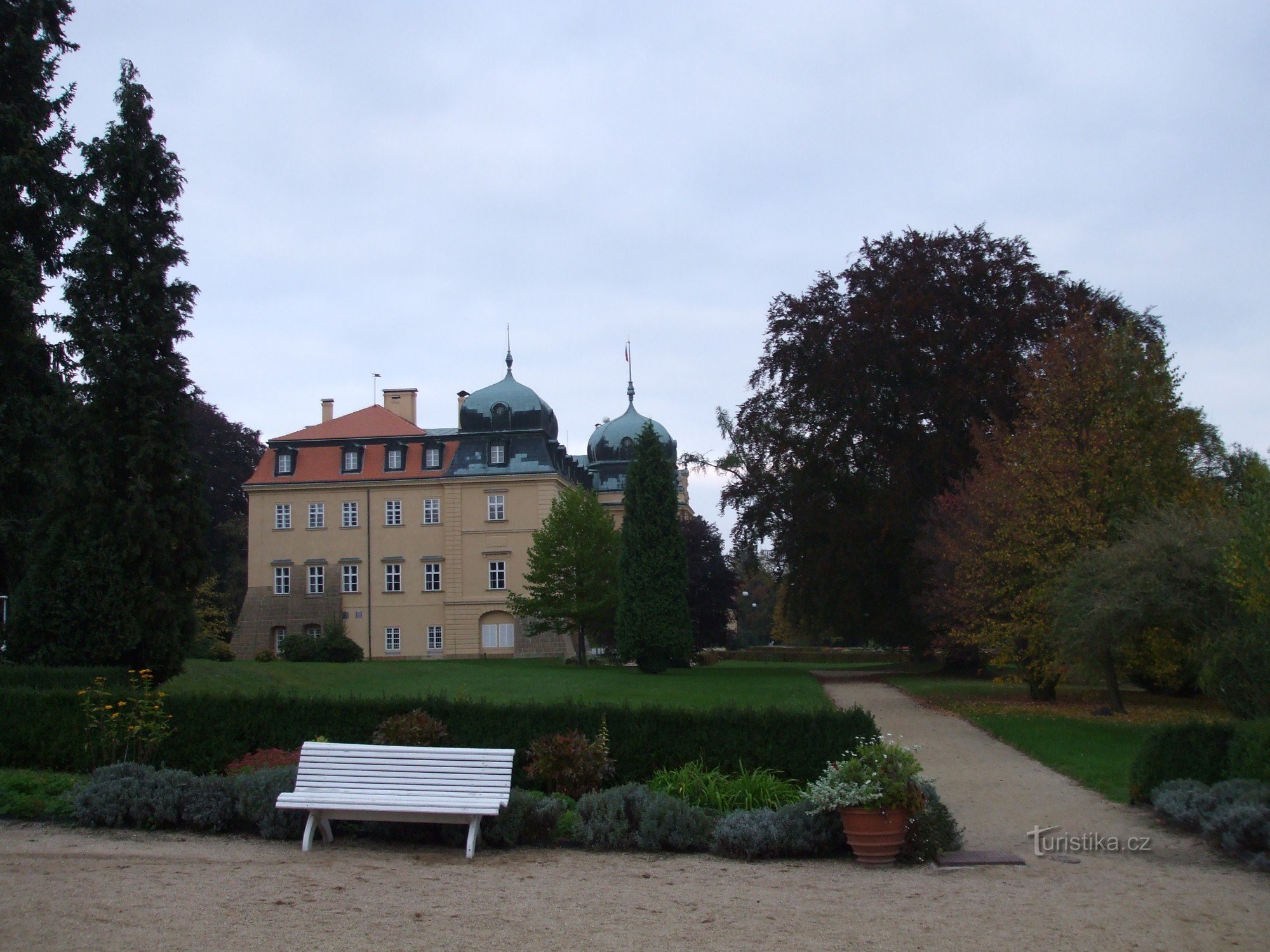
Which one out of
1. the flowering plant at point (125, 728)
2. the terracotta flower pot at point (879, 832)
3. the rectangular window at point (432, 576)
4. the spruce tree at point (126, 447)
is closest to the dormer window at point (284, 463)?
the rectangular window at point (432, 576)

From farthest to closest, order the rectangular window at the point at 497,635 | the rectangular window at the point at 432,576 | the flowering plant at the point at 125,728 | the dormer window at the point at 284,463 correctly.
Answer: the dormer window at the point at 284,463, the rectangular window at the point at 432,576, the rectangular window at the point at 497,635, the flowering plant at the point at 125,728

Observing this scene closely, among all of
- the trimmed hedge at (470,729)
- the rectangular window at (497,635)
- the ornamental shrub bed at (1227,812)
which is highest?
the rectangular window at (497,635)

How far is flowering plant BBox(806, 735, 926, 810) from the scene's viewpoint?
30.5 feet

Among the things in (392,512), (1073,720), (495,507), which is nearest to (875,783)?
(1073,720)

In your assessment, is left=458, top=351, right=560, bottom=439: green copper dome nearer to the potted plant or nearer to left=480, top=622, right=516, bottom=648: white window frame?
left=480, top=622, right=516, bottom=648: white window frame

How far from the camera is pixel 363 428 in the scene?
185 feet

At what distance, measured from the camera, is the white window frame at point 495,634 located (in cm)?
5319

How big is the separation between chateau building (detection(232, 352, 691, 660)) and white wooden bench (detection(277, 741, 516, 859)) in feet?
141

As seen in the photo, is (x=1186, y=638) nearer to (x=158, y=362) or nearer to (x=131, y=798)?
(x=131, y=798)

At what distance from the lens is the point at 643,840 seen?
9.88 meters

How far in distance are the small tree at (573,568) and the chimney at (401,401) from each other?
1915 cm

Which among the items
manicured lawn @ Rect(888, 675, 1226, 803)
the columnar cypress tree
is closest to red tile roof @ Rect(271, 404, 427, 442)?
the columnar cypress tree

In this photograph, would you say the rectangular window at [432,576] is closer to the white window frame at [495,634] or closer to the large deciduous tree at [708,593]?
the white window frame at [495,634]

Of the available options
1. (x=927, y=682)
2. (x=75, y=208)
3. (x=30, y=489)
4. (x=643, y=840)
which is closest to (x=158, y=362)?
(x=75, y=208)
